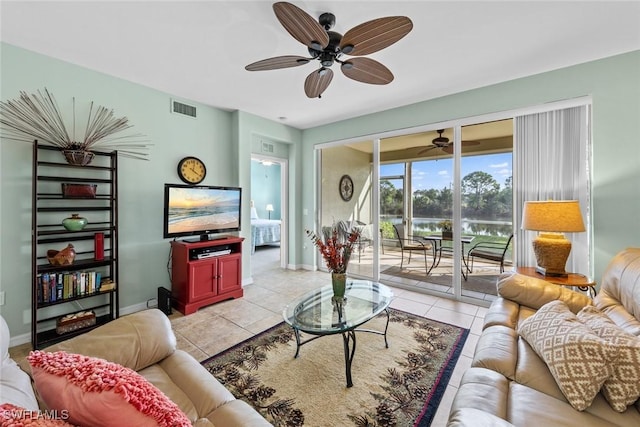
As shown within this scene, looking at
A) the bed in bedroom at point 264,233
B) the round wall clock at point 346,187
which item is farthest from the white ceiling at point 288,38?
the bed in bedroom at point 264,233

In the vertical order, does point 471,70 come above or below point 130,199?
above

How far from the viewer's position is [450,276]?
4.06m

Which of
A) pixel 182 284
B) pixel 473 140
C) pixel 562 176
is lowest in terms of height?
pixel 182 284

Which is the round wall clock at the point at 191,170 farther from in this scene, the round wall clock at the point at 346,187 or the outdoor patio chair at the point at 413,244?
the outdoor patio chair at the point at 413,244

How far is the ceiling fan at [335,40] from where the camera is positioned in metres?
1.60

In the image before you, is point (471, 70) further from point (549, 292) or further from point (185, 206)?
point (185, 206)

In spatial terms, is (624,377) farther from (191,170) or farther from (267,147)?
(267,147)

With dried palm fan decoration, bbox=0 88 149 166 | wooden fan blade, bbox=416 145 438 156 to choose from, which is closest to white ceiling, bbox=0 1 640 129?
dried palm fan decoration, bbox=0 88 149 166

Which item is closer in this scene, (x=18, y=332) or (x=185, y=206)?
(x=18, y=332)

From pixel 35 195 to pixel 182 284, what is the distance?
5.21ft

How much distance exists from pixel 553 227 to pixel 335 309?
207cm

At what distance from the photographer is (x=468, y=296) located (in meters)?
3.51

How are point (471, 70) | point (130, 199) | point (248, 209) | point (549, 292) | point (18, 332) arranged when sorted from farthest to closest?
point (248, 209) < point (130, 199) < point (471, 70) < point (18, 332) < point (549, 292)

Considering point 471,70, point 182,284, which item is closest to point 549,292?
point 471,70
